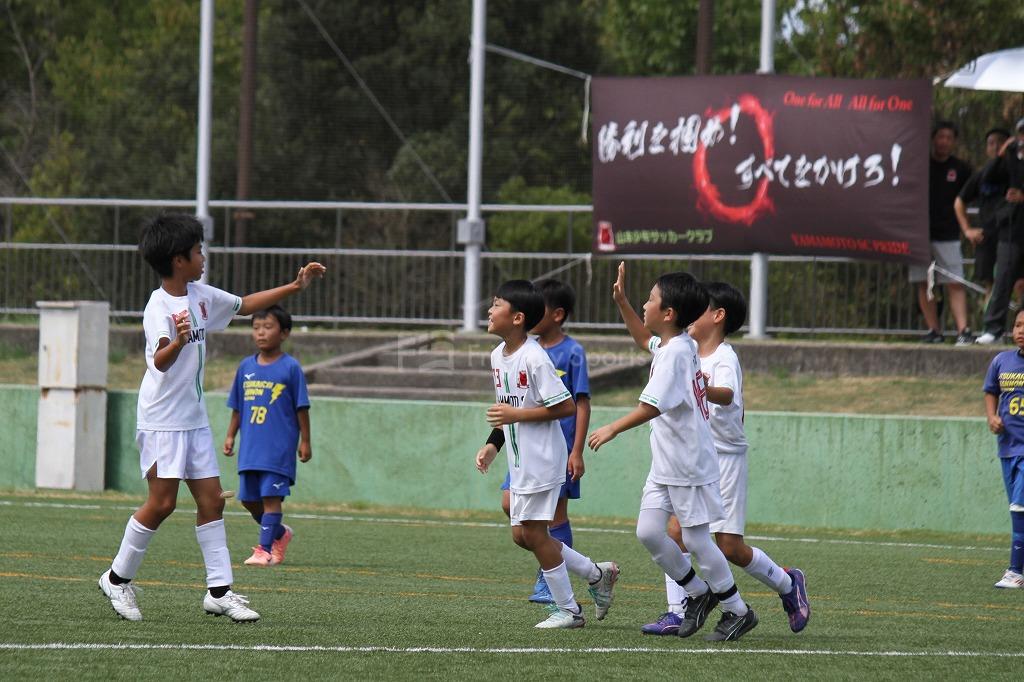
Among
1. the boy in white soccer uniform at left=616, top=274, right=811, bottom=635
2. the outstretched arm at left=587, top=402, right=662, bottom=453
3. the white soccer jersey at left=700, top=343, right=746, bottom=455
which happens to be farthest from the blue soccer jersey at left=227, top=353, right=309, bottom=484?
the outstretched arm at left=587, top=402, right=662, bottom=453

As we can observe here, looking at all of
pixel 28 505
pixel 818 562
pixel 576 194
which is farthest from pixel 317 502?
pixel 576 194

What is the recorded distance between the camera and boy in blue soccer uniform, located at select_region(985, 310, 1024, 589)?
32.5 feet

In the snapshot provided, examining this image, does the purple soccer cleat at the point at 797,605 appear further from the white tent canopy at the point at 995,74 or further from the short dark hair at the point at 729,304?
the white tent canopy at the point at 995,74

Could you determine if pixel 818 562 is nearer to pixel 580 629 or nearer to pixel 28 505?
pixel 580 629

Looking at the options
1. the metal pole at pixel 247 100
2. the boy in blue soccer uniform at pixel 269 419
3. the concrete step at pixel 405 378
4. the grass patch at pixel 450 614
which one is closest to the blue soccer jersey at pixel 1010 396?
the grass patch at pixel 450 614

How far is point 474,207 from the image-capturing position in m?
18.8

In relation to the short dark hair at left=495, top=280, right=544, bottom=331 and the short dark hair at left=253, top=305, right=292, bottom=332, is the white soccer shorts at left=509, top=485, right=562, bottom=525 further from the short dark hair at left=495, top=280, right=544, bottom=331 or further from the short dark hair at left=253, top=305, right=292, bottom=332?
the short dark hair at left=253, top=305, right=292, bottom=332

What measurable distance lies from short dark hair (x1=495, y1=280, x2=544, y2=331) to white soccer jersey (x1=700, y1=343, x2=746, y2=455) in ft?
2.65

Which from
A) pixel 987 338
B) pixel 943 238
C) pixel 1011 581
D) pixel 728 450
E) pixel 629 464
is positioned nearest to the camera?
pixel 728 450

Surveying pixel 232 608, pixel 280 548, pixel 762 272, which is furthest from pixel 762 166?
pixel 232 608

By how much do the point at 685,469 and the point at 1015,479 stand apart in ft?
13.0

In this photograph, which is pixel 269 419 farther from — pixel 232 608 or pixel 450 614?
pixel 232 608

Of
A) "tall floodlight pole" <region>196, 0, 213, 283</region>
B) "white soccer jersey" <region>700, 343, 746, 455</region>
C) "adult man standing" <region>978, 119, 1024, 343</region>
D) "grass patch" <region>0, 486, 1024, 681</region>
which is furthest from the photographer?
"tall floodlight pole" <region>196, 0, 213, 283</region>

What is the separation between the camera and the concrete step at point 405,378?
17.4 m
